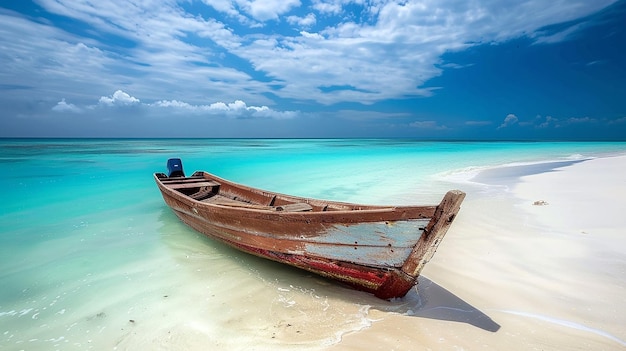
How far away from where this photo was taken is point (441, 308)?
11.6 ft

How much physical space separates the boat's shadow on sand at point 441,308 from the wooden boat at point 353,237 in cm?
21

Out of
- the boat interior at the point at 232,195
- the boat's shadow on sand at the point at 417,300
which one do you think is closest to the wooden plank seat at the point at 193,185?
the boat interior at the point at 232,195

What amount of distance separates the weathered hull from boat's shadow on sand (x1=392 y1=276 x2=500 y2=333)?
0.19 meters

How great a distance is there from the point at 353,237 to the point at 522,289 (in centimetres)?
228

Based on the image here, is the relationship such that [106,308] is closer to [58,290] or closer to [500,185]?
[58,290]

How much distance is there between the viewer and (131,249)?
231 inches

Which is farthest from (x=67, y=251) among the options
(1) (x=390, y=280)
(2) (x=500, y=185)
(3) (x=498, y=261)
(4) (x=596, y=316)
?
(2) (x=500, y=185)

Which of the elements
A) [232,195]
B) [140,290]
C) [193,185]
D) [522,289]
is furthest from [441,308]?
[193,185]

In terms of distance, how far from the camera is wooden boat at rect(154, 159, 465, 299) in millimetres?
3107

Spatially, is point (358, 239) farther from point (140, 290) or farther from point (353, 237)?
point (140, 290)

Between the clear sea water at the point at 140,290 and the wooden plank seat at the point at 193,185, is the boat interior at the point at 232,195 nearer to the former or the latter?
the wooden plank seat at the point at 193,185

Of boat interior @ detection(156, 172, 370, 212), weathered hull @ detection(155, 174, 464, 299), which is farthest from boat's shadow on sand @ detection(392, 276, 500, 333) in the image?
boat interior @ detection(156, 172, 370, 212)

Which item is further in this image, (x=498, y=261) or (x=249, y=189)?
(x=249, y=189)

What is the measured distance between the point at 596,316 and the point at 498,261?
4.69 ft
